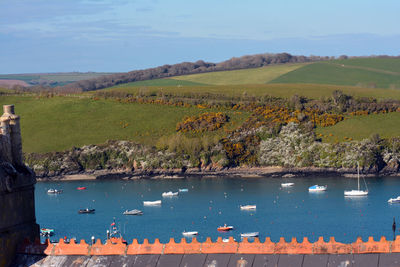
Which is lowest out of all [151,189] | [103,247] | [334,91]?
[151,189]

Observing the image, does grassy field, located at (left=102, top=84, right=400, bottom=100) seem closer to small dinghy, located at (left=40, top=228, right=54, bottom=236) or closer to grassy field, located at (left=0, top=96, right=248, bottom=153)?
grassy field, located at (left=0, top=96, right=248, bottom=153)

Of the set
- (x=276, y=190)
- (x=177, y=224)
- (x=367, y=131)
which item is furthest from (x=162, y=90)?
(x=177, y=224)

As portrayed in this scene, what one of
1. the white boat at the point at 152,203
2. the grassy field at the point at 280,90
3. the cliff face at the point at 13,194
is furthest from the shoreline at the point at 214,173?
the cliff face at the point at 13,194

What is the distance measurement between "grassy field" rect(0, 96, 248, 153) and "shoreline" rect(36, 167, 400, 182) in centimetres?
928

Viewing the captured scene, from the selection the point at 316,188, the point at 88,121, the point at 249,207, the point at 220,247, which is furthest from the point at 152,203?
the point at 220,247

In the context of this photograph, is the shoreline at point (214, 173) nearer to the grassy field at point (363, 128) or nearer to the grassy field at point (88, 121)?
the grassy field at point (88, 121)

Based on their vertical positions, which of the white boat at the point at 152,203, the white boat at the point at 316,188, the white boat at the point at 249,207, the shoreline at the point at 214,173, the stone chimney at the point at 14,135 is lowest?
the shoreline at the point at 214,173

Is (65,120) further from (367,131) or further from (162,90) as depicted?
(367,131)

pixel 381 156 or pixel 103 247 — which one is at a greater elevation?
pixel 103 247

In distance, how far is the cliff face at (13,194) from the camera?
17641 millimetres

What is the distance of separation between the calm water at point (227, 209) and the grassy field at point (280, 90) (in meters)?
42.9

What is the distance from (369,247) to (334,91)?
162648 millimetres

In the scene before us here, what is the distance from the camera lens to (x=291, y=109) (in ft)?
554

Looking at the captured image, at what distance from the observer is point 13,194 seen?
18.0 meters
